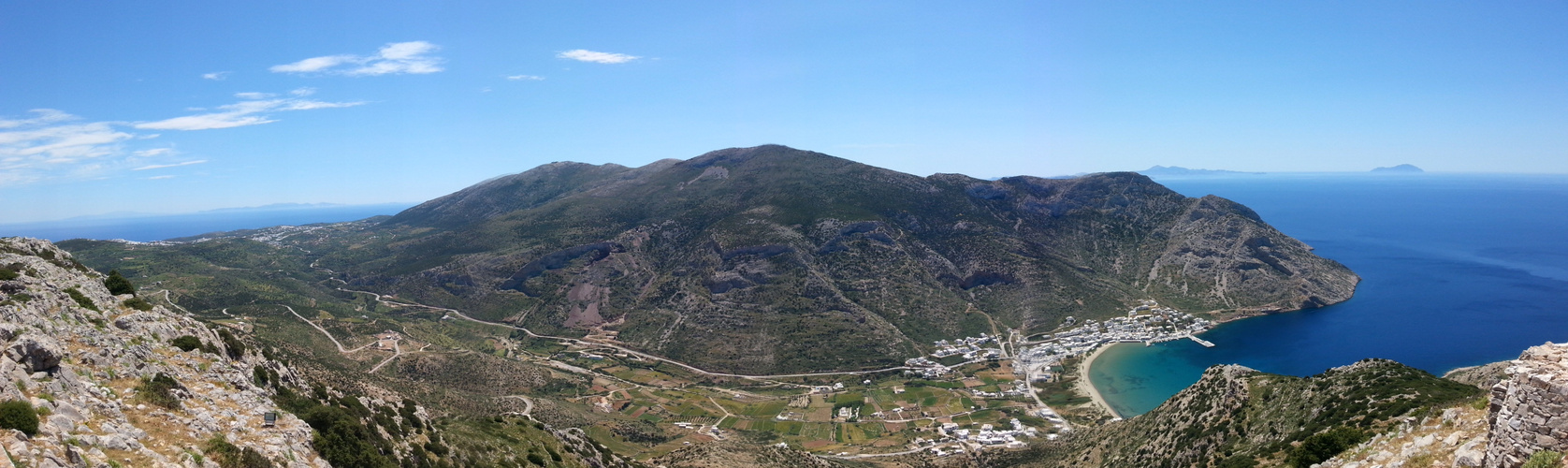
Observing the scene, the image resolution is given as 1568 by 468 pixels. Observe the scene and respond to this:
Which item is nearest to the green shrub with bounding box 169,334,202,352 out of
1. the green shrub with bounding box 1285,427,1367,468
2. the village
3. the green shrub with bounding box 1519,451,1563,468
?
the green shrub with bounding box 1519,451,1563,468

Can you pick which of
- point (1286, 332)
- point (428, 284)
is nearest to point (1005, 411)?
point (1286, 332)

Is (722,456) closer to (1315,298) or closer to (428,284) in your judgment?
(428,284)

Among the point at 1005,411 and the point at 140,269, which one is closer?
the point at 1005,411

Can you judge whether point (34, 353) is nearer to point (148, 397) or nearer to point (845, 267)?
point (148, 397)

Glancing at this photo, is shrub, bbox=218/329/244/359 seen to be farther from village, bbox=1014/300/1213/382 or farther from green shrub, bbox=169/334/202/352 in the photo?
village, bbox=1014/300/1213/382

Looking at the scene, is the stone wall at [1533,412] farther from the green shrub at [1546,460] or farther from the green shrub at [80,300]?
the green shrub at [80,300]

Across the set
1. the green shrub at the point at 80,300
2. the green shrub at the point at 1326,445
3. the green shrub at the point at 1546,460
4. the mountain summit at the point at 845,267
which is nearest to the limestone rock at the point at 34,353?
the green shrub at the point at 80,300
